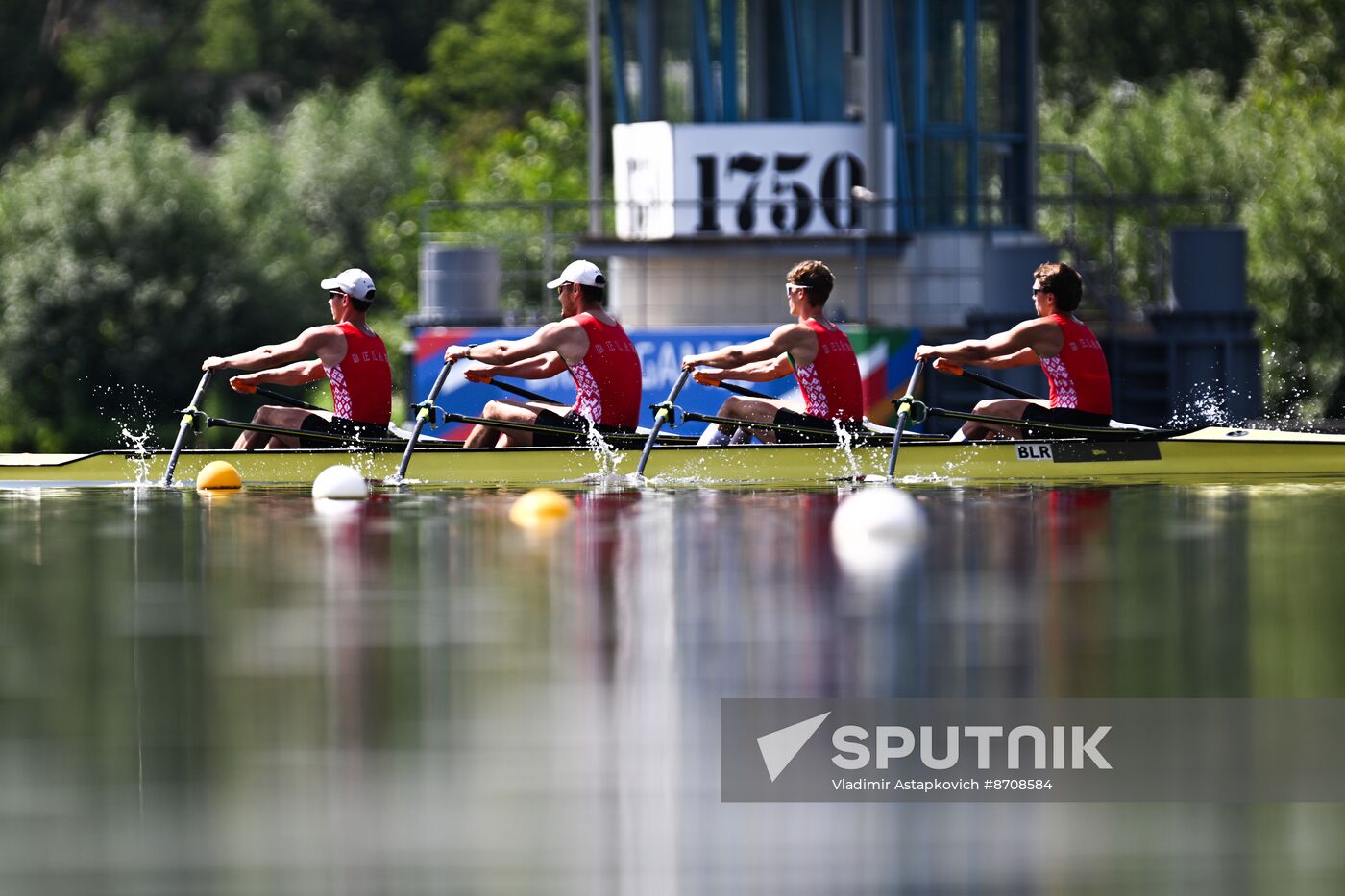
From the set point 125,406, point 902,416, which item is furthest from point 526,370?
point 125,406

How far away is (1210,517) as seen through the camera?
622 inches

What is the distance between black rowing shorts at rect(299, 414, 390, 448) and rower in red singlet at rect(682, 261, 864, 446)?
8.70ft

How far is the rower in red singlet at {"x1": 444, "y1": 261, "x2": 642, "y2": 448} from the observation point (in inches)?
714

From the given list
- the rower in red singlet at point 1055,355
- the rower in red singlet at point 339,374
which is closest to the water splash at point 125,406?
the rower in red singlet at point 339,374

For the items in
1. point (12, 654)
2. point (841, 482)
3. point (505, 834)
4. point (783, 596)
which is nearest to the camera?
point (505, 834)

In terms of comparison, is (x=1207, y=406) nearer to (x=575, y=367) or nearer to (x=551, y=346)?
(x=575, y=367)

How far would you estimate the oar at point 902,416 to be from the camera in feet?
56.7

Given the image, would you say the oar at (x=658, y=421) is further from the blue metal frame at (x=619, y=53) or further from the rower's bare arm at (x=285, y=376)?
the blue metal frame at (x=619, y=53)

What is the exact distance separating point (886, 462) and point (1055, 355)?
1463 millimetres

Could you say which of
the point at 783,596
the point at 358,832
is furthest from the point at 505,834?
the point at 783,596

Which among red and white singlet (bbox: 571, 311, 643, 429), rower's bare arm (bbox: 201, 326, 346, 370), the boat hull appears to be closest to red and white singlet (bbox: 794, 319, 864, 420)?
the boat hull

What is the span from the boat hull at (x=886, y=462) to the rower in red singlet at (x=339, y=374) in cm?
31

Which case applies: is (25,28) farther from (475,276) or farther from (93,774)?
(93,774)

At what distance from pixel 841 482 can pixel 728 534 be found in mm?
3436
